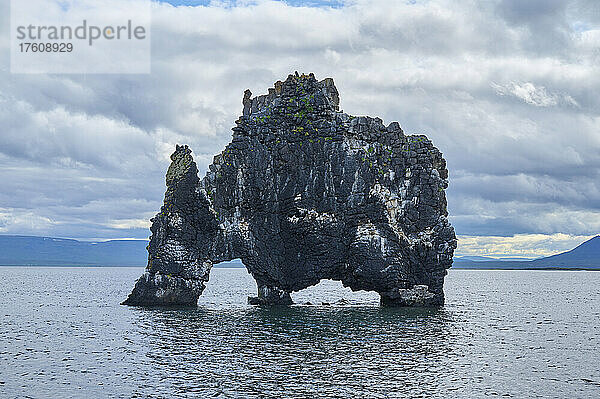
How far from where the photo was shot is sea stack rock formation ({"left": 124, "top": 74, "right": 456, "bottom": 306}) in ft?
299

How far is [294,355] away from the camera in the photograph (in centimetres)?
5806

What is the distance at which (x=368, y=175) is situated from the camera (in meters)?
91.2

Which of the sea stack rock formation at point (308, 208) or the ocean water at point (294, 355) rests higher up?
the sea stack rock formation at point (308, 208)

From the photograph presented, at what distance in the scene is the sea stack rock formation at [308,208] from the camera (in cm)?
9112

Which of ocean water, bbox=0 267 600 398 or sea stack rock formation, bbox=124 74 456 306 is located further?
sea stack rock formation, bbox=124 74 456 306

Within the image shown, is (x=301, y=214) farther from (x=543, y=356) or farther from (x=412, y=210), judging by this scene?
(x=543, y=356)

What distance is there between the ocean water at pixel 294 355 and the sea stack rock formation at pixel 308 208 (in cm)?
591

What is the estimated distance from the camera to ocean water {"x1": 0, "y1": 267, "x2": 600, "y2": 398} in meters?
46.2

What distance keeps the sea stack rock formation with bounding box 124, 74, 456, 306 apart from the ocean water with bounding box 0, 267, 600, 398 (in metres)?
5.91

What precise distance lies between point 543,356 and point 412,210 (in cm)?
3637

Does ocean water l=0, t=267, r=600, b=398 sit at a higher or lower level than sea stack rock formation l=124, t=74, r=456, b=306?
lower

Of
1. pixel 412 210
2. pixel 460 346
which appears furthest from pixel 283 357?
pixel 412 210

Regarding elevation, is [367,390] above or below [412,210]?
below

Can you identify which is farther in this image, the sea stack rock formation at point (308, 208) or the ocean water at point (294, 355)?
the sea stack rock formation at point (308, 208)
